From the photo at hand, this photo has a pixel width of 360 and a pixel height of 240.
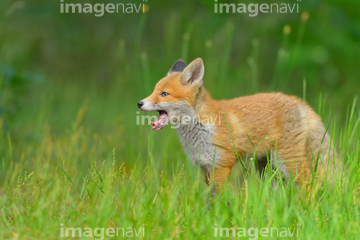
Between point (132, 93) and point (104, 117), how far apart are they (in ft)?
3.10

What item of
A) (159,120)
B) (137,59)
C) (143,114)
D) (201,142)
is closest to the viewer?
(159,120)

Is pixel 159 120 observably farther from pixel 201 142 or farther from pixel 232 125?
pixel 232 125

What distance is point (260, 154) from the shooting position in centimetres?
573

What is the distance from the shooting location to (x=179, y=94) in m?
5.49

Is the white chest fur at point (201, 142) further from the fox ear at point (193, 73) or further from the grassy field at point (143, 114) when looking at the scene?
the fox ear at point (193, 73)

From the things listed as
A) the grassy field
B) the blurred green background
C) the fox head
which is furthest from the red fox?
the blurred green background

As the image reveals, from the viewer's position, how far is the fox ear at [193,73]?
5.48 m

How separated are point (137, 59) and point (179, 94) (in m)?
4.76

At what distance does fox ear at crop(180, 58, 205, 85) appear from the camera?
5.48m

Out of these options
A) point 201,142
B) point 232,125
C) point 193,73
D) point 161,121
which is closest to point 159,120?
point 161,121

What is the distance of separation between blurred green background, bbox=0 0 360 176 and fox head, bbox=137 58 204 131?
2.07m

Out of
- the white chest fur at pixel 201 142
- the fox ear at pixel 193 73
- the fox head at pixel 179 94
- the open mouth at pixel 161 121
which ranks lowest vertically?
the white chest fur at pixel 201 142

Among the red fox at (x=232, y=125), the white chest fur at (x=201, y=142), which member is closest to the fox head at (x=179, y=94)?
the red fox at (x=232, y=125)

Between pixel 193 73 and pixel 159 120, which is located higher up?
pixel 193 73
